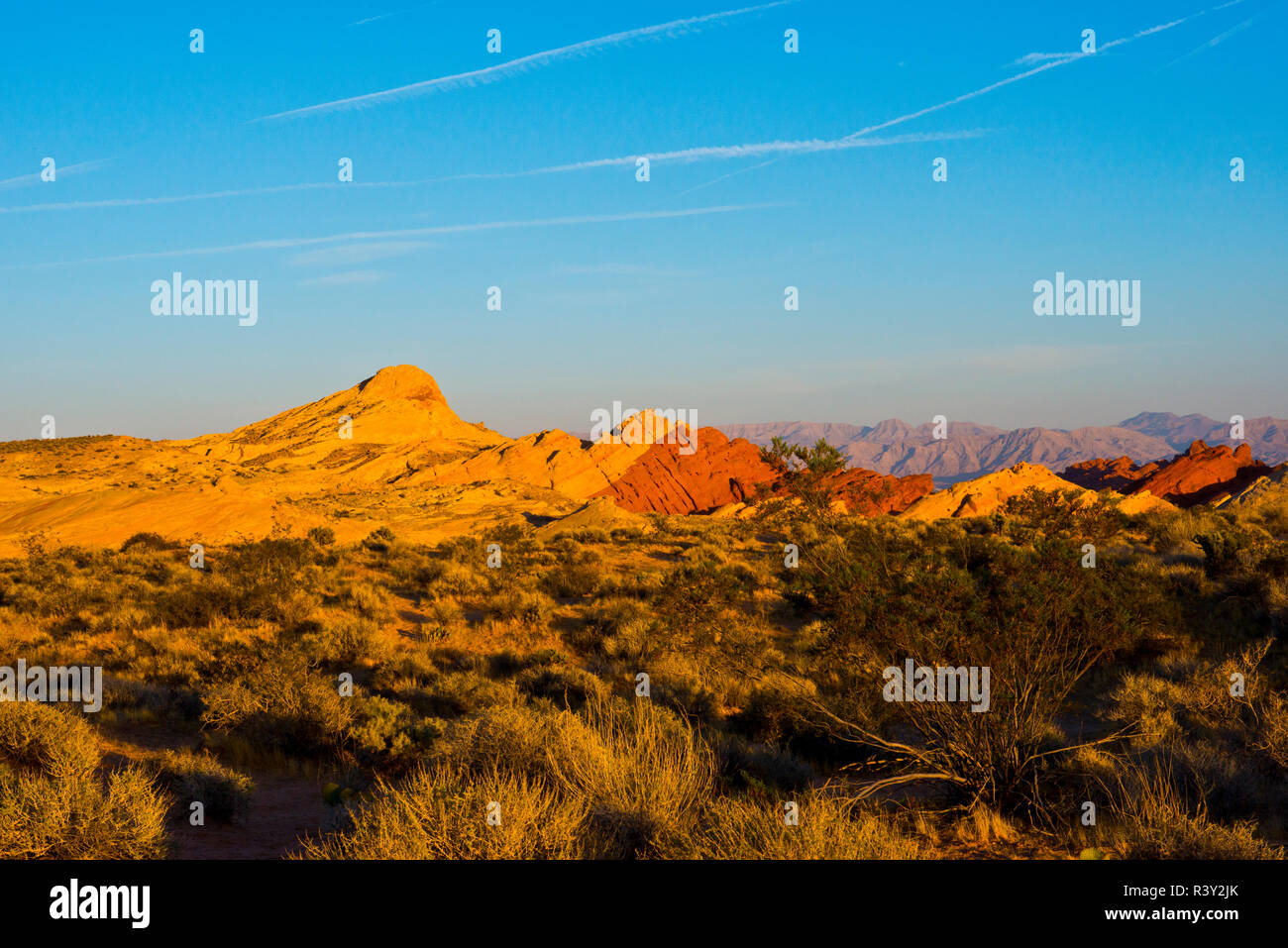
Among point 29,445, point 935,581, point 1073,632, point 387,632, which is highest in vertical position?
point 29,445

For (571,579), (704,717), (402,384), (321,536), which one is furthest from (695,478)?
(704,717)

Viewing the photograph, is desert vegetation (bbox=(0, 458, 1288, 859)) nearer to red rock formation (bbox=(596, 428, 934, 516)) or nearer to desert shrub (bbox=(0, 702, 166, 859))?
desert shrub (bbox=(0, 702, 166, 859))

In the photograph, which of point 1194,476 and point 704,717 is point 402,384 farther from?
→ point 704,717

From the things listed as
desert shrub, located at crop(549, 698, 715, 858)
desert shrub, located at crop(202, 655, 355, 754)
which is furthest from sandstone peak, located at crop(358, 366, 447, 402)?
desert shrub, located at crop(549, 698, 715, 858)

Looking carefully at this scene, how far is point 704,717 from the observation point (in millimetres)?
9547

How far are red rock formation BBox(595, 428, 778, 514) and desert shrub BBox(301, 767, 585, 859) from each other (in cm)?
5157

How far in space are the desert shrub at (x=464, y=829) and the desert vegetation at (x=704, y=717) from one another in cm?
2

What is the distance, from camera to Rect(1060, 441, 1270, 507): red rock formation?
4634cm

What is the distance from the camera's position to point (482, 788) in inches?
219

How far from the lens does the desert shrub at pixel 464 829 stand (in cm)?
484
